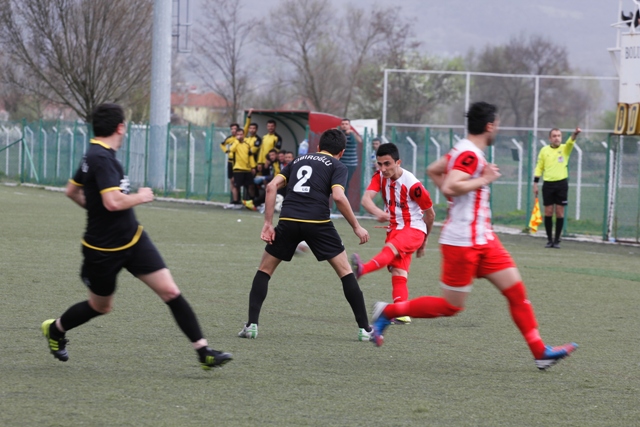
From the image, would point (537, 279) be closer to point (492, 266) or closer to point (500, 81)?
point (492, 266)

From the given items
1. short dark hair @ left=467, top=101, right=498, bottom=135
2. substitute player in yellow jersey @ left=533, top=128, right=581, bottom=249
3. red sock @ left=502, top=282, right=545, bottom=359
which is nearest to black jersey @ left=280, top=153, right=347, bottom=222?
short dark hair @ left=467, top=101, right=498, bottom=135

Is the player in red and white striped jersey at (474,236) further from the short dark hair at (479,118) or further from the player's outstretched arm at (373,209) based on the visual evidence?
the player's outstretched arm at (373,209)

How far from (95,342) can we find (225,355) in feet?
5.18

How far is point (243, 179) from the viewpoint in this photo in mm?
24766

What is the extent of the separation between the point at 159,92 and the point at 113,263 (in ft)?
85.2

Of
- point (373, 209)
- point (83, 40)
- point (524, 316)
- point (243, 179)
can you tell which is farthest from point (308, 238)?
point (83, 40)

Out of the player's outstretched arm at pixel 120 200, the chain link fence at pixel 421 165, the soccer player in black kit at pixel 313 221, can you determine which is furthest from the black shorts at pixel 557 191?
the player's outstretched arm at pixel 120 200

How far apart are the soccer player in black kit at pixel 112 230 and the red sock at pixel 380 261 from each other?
2451 millimetres

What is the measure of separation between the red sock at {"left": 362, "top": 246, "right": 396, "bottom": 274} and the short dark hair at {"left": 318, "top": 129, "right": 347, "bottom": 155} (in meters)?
1.07

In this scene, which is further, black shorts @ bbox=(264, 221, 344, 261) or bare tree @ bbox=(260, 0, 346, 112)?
bare tree @ bbox=(260, 0, 346, 112)

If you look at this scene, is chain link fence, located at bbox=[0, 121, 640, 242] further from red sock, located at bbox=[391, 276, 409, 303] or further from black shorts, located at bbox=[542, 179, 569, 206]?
red sock, located at bbox=[391, 276, 409, 303]

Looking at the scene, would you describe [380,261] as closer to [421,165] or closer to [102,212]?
[102,212]

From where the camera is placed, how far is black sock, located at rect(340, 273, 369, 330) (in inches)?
316

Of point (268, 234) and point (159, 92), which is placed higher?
point (159, 92)
